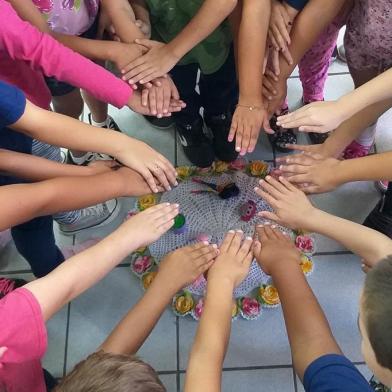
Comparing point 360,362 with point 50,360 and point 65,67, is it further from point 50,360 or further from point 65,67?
point 65,67

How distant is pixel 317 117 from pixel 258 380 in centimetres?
63

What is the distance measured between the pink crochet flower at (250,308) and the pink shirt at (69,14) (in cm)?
75

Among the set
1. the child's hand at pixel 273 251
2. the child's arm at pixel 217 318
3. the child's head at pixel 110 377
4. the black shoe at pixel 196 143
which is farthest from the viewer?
the black shoe at pixel 196 143

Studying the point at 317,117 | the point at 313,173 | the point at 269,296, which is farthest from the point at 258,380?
the point at 317,117

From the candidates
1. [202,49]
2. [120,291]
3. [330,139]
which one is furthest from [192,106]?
[120,291]

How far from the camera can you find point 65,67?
1.01 m

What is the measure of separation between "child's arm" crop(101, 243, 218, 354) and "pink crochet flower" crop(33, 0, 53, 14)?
0.57 metres

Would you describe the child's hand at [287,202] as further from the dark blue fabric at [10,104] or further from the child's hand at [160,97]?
the dark blue fabric at [10,104]

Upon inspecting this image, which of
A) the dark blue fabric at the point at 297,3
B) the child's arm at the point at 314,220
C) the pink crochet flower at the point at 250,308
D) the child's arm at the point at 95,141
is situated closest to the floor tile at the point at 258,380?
the pink crochet flower at the point at 250,308

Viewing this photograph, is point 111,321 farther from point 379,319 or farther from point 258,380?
point 379,319

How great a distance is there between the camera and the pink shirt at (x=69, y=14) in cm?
111

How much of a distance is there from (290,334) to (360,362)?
1.28ft

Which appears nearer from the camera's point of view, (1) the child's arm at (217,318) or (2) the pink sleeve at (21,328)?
(2) the pink sleeve at (21,328)

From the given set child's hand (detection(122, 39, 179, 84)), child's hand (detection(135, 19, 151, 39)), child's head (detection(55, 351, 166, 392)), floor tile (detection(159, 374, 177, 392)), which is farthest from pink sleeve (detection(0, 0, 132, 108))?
floor tile (detection(159, 374, 177, 392))
